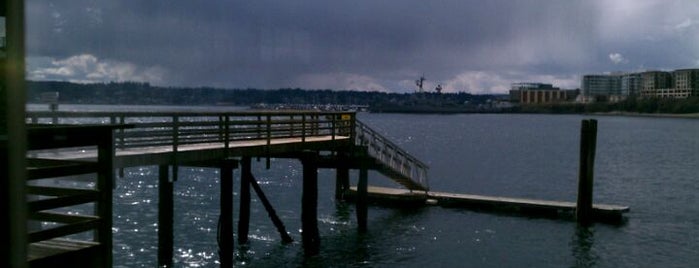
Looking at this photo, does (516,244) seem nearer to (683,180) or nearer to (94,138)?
(94,138)

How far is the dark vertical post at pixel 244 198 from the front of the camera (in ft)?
74.7

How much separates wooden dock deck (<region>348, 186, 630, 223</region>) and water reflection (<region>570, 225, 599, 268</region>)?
5.72 ft

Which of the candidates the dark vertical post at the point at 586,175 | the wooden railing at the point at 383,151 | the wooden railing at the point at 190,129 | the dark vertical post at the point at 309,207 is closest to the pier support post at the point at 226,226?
the wooden railing at the point at 190,129

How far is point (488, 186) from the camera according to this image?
169 ft

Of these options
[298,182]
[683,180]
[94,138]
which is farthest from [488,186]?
[94,138]

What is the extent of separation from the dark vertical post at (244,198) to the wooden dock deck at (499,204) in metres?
11.3

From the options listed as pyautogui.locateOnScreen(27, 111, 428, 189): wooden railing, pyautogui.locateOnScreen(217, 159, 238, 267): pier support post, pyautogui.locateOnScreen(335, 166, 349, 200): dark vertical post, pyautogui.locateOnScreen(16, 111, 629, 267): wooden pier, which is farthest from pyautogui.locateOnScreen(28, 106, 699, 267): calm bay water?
pyautogui.locateOnScreen(27, 111, 428, 189): wooden railing

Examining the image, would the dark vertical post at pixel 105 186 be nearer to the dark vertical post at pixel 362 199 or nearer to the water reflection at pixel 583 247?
the water reflection at pixel 583 247

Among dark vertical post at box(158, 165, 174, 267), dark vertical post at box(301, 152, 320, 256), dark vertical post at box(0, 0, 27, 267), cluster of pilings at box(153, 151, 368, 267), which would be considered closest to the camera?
dark vertical post at box(0, 0, 27, 267)

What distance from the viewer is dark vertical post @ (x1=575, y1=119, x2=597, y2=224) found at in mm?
31531

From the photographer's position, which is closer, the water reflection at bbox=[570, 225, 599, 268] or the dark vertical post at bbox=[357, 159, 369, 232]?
the water reflection at bbox=[570, 225, 599, 268]

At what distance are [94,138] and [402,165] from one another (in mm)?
24326

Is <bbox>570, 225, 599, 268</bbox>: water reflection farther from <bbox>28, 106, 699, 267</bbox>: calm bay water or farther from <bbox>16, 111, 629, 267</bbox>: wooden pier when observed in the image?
<bbox>16, 111, 629, 267</bbox>: wooden pier

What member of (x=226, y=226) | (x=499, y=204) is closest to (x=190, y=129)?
(x=226, y=226)
